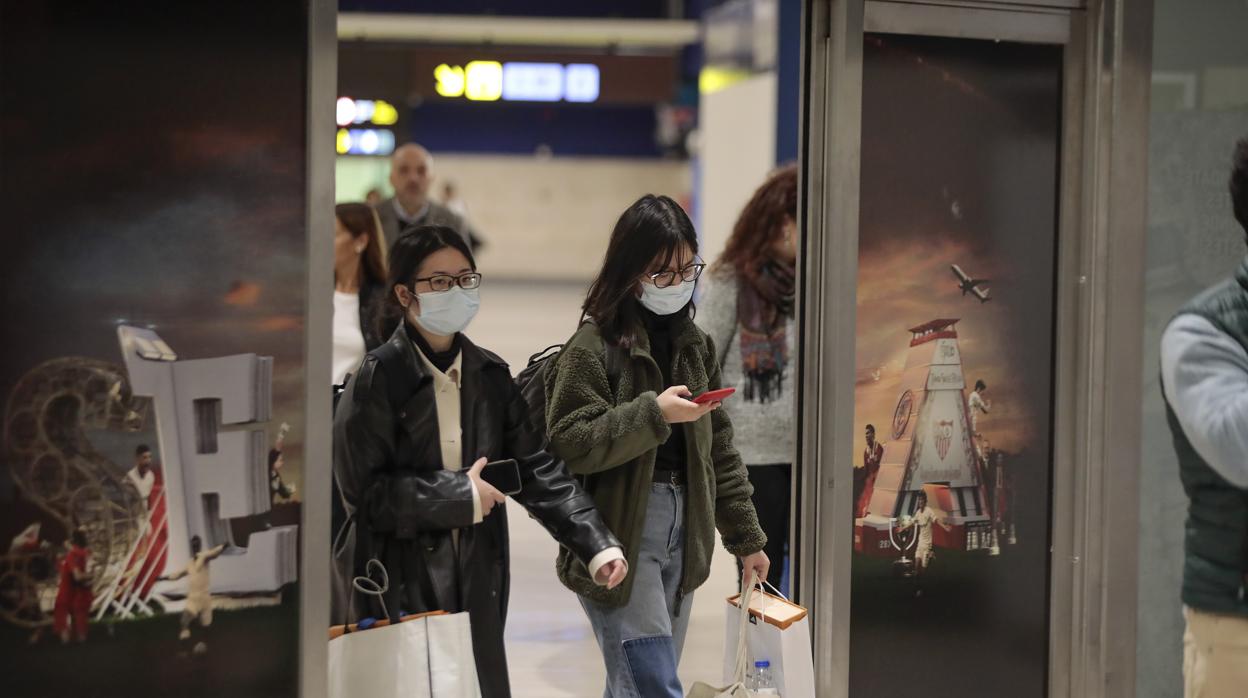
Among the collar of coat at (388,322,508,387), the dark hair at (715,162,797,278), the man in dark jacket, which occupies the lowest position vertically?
the collar of coat at (388,322,508,387)

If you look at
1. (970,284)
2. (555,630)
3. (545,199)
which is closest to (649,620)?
(970,284)

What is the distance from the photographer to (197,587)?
3.43 metres

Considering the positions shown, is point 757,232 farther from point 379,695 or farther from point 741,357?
point 379,695

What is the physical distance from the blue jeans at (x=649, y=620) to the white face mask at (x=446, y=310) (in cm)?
61

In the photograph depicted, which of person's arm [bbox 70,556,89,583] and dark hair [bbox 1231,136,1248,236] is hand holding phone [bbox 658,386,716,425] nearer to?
person's arm [bbox 70,556,89,583]

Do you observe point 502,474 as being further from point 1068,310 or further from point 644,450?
point 1068,310

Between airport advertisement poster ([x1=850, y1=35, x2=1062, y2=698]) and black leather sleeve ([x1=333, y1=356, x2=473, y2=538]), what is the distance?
132cm

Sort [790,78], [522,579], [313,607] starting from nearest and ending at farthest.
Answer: [313,607]
[522,579]
[790,78]

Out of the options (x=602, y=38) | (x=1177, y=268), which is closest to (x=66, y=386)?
(x=1177, y=268)

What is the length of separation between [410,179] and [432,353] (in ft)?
11.6

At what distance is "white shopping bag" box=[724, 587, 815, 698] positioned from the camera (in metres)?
3.46

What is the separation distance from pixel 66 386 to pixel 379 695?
1.01 metres

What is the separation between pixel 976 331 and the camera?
4.09 meters

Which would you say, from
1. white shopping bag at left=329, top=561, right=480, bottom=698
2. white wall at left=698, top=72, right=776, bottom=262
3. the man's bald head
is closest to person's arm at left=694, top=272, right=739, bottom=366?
white shopping bag at left=329, top=561, right=480, bottom=698
